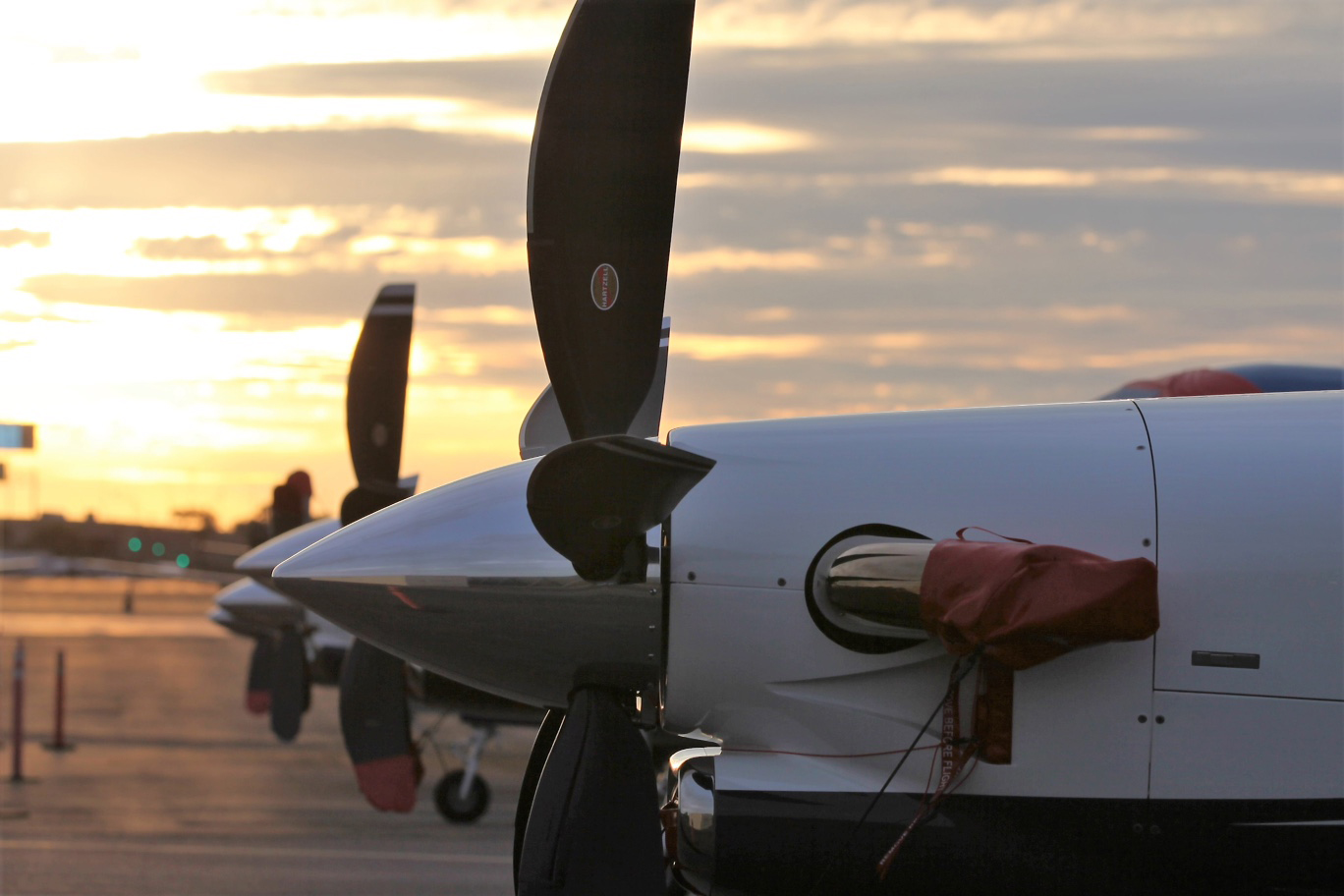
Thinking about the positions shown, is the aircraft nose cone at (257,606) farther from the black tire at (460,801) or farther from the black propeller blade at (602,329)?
the black propeller blade at (602,329)

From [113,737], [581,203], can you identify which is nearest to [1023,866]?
[581,203]

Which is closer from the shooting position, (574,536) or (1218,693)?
(1218,693)

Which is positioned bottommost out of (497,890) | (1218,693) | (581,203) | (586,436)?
(497,890)

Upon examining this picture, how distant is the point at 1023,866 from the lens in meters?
4.18

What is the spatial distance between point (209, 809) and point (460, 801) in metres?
2.49

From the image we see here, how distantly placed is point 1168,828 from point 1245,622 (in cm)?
64

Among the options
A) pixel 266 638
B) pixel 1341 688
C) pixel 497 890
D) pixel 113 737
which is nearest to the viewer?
pixel 1341 688

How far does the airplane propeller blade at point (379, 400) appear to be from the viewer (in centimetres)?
966

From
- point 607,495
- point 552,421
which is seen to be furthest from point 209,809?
point 607,495

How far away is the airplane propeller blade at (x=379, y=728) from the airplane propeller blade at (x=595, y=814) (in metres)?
4.15

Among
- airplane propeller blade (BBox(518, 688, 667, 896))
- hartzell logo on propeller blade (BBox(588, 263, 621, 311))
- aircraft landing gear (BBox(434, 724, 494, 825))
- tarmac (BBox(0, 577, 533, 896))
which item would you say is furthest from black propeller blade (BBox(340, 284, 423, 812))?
hartzell logo on propeller blade (BBox(588, 263, 621, 311))

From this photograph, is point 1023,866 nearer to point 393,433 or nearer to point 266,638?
point 393,433

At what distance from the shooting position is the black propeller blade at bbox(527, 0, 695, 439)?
4289 mm

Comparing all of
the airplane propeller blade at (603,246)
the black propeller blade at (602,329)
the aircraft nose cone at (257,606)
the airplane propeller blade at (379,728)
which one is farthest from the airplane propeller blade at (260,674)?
the airplane propeller blade at (603,246)
